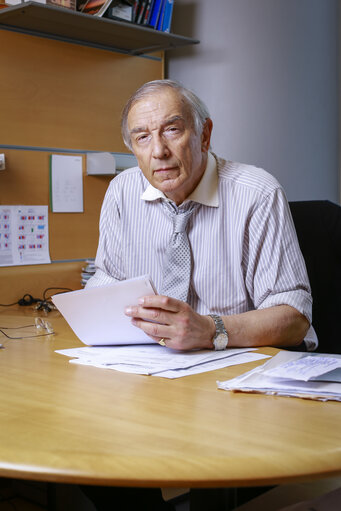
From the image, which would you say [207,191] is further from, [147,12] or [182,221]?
[147,12]

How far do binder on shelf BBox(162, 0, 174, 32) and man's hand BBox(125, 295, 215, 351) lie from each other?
5.84 ft

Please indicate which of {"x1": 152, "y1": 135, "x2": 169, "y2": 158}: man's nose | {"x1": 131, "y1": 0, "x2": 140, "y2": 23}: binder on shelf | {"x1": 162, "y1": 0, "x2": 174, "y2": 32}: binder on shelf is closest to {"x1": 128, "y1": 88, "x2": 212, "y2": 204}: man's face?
{"x1": 152, "y1": 135, "x2": 169, "y2": 158}: man's nose

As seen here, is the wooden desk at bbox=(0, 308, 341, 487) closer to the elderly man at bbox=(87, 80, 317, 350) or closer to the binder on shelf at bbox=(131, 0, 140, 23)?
the elderly man at bbox=(87, 80, 317, 350)

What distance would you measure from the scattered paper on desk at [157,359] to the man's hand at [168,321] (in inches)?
1.3

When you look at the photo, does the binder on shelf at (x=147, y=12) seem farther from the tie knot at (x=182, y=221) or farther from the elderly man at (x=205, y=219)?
the tie knot at (x=182, y=221)

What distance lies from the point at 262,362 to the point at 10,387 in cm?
51

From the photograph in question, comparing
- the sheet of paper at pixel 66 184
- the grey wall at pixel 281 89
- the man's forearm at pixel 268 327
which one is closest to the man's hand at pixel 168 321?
the man's forearm at pixel 268 327

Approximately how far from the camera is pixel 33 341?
5.12 ft

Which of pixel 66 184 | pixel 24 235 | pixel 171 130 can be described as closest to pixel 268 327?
pixel 171 130

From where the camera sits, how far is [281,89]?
272 centimetres

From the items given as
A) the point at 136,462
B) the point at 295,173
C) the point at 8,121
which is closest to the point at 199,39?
the point at 295,173

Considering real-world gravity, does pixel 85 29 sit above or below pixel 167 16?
below

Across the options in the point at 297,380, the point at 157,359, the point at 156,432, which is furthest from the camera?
the point at 157,359

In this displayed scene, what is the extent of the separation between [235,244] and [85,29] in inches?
50.8
